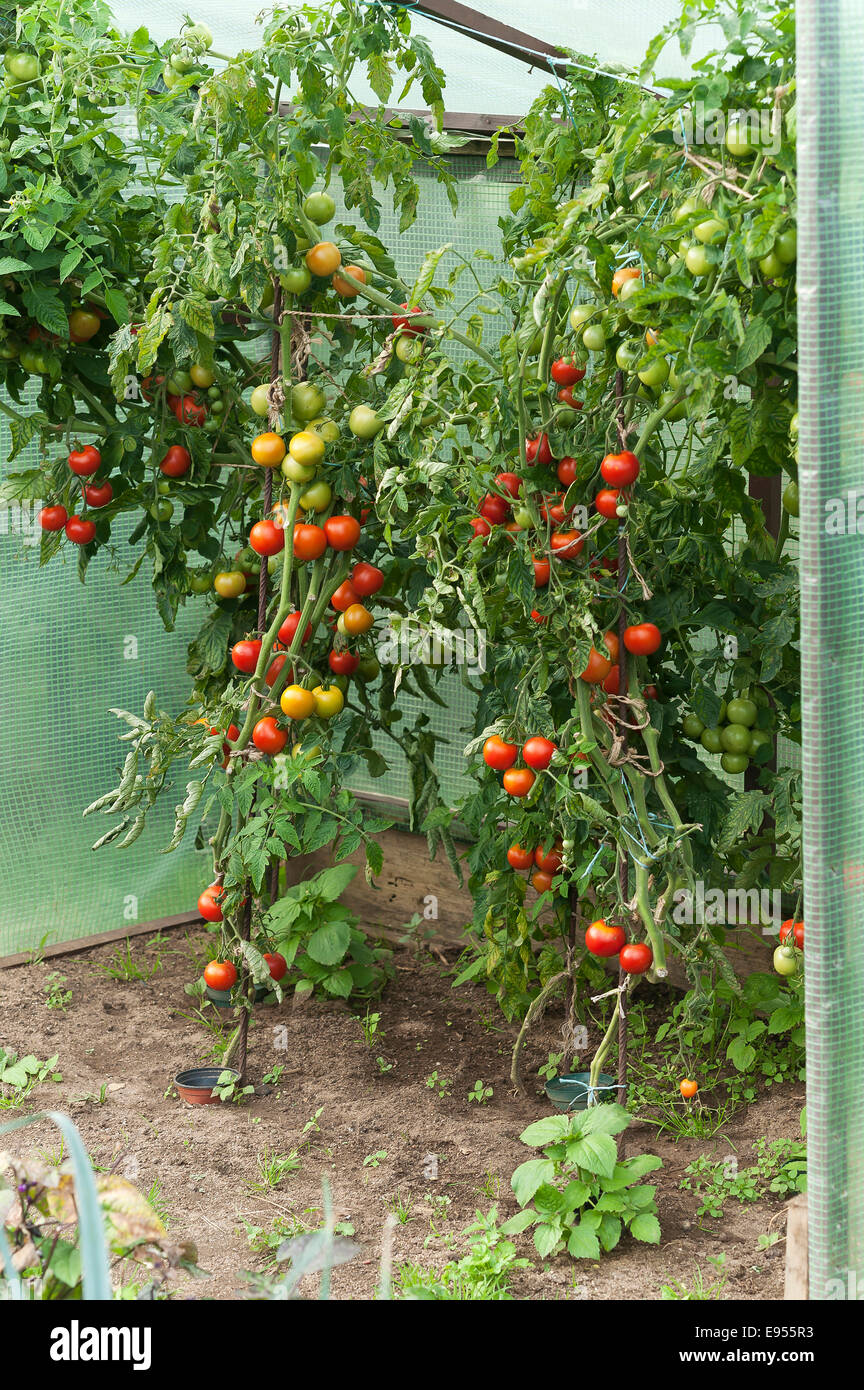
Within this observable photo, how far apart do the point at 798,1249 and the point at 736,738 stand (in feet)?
2.69

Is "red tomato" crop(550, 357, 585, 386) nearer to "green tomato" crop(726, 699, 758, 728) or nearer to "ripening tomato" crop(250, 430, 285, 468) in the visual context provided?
"ripening tomato" crop(250, 430, 285, 468)

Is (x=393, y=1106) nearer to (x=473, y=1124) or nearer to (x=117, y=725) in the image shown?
(x=473, y=1124)

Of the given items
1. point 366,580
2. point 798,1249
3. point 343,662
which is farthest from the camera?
point 343,662

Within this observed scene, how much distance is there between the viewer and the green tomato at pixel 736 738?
2.22 meters

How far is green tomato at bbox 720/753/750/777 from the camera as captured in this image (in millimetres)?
2225

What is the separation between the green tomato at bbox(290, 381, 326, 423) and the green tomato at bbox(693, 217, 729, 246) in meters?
0.84

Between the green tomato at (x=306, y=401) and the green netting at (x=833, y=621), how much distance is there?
3.60 ft

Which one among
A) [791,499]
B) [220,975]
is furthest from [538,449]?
[220,975]

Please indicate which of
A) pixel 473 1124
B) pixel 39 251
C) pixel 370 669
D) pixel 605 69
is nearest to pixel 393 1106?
pixel 473 1124

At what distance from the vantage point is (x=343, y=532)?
89.4 inches

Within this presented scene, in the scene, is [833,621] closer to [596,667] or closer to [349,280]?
[596,667]
